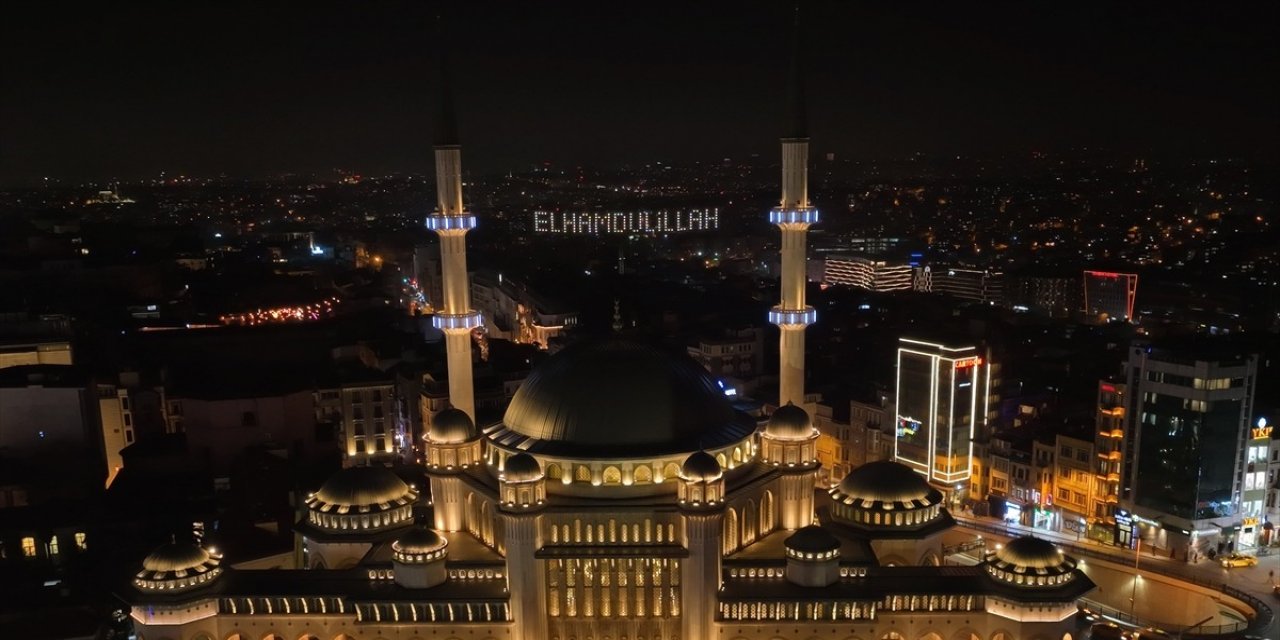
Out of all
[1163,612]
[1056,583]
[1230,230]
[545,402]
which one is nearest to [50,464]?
[545,402]

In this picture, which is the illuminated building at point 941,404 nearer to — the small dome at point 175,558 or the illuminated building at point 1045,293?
the small dome at point 175,558

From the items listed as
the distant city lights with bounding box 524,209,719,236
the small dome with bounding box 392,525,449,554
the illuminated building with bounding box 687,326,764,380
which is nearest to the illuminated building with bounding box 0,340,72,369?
the small dome with bounding box 392,525,449,554

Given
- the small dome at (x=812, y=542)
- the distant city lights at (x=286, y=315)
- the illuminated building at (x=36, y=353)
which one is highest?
the illuminated building at (x=36, y=353)

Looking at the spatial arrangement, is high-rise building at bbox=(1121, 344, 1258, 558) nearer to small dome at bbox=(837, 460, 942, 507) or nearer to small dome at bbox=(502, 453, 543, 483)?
small dome at bbox=(837, 460, 942, 507)

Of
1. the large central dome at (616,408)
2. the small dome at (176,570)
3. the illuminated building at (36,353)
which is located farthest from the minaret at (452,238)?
the illuminated building at (36,353)

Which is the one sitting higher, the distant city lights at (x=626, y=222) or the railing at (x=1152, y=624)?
the distant city lights at (x=626, y=222)

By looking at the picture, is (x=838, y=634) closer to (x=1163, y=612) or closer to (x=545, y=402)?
Result: (x=545, y=402)

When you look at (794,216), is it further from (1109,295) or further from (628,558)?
(1109,295)
